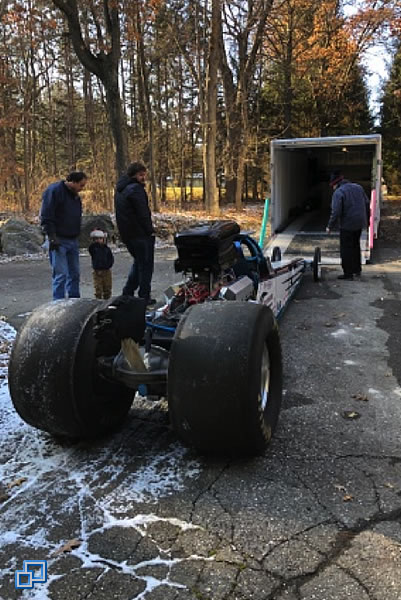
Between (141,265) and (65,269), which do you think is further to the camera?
(141,265)

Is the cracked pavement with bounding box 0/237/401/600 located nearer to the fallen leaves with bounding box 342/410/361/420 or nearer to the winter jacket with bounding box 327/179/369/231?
the fallen leaves with bounding box 342/410/361/420

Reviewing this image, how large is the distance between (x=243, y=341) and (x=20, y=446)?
6.00ft

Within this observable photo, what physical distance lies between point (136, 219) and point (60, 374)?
13.0 feet

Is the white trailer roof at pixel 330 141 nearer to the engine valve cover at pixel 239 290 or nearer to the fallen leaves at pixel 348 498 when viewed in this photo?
the engine valve cover at pixel 239 290

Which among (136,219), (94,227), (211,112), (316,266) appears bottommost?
(316,266)

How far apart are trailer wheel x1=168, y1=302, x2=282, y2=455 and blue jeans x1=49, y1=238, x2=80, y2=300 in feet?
13.3

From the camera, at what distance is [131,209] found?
23.1 ft

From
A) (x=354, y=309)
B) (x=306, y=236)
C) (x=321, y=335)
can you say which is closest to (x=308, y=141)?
(x=306, y=236)

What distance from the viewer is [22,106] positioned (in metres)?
26.3

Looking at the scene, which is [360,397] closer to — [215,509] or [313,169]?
[215,509]

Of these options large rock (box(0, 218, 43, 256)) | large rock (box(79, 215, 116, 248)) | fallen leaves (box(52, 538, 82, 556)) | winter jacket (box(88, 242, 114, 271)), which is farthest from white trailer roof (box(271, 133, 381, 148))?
fallen leaves (box(52, 538, 82, 556))

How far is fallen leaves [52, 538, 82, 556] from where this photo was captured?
2.69 meters

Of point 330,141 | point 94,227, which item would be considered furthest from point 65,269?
point 330,141

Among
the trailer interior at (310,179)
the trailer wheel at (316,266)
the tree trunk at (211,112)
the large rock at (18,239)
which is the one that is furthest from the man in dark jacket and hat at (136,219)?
the tree trunk at (211,112)
